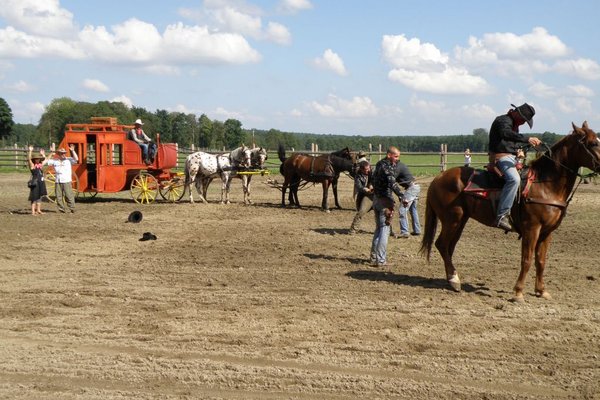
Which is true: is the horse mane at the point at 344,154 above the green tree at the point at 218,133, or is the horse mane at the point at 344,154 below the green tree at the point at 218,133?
below

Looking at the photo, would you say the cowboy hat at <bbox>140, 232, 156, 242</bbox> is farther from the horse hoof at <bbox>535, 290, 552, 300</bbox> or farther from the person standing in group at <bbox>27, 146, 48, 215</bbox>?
the horse hoof at <bbox>535, 290, 552, 300</bbox>

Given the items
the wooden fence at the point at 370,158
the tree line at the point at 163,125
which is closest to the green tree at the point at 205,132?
the tree line at the point at 163,125

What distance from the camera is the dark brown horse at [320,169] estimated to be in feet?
60.5

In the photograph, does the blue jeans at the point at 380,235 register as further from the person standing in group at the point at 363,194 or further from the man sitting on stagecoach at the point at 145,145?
the man sitting on stagecoach at the point at 145,145

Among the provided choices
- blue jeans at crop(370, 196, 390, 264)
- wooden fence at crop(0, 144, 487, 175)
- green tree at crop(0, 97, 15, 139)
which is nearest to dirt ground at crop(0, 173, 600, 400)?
blue jeans at crop(370, 196, 390, 264)

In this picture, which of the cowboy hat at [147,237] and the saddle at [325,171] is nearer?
the cowboy hat at [147,237]

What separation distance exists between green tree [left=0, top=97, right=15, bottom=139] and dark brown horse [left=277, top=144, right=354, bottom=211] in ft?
182

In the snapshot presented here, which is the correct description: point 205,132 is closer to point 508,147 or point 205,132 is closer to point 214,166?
point 214,166

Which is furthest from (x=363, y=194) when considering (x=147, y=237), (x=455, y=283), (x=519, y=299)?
(x=519, y=299)

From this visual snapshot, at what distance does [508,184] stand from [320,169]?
35.2ft

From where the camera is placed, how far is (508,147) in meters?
8.22

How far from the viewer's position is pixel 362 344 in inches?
250

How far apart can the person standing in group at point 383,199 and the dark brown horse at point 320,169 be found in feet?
25.3

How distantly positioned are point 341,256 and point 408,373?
565cm
